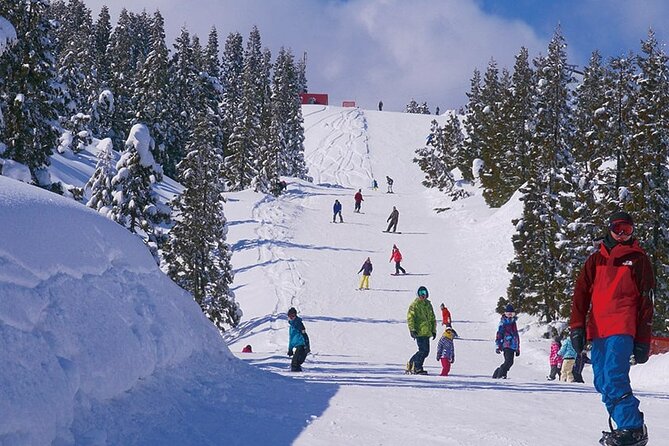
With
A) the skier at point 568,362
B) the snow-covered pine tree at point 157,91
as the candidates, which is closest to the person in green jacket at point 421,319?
the skier at point 568,362

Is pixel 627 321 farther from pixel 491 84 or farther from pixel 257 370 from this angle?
pixel 491 84

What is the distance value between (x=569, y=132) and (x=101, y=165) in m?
29.7

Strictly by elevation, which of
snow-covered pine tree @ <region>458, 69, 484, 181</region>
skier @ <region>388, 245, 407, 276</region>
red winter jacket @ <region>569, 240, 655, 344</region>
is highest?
snow-covered pine tree @ <region>458, 69, 484, 181</region>

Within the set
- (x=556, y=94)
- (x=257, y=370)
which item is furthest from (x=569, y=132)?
(x=257, y=370)

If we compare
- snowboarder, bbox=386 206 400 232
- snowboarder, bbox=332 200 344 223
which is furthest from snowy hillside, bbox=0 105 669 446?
snowboarder, bbox=332 200 344 223

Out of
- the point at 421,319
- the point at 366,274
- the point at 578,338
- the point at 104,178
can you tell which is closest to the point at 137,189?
the point at 104,178

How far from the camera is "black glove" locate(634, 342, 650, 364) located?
5266mm

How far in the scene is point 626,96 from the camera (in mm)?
27141

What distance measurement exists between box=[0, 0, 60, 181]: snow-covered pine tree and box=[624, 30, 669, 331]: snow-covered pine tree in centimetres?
1869

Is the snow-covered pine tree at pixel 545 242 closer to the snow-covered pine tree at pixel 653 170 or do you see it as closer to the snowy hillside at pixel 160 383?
the snow-covered pine tree at pixel 653 170

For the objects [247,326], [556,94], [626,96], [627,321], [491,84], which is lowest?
[247,326]

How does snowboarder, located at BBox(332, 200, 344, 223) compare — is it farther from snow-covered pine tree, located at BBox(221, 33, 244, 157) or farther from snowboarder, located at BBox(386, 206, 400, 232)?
snow-covered pine tree, located at BBox(221, 33, 244, 157)

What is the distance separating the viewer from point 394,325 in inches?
992

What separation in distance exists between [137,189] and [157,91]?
38120mm
